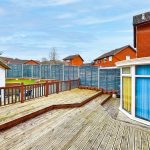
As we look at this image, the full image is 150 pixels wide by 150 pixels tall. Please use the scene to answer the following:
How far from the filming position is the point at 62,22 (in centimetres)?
3130

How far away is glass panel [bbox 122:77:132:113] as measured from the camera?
8.00 metres

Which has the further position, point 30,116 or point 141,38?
point 141,38

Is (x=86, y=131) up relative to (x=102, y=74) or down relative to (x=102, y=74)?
down

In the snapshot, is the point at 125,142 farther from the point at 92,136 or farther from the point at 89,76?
the point at 89,76

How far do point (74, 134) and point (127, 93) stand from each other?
→ 340cm

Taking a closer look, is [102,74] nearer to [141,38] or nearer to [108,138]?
[141,38]

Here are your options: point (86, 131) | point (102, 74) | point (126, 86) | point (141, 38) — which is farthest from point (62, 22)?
point (86, 131)

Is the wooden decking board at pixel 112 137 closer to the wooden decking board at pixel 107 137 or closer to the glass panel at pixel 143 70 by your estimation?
the wooden decking board at pixel 107 137

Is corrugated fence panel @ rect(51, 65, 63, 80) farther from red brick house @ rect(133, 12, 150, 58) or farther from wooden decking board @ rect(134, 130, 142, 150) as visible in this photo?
wooden decking board @ rect(134, 130, 142, 150)

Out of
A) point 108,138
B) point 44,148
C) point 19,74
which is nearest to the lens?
point 44,148

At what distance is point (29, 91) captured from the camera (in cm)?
1036

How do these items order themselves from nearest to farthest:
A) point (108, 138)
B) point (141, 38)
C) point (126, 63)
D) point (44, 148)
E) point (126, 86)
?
point (44, 148)
point (108, 138)
point (126, 63)
point (126, 86)
point (141, 38)

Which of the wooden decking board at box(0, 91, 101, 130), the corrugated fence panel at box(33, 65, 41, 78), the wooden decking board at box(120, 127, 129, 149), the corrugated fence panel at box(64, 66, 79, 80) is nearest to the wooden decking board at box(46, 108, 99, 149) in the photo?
the wooden decking board at box(120, 127, 129, 149)

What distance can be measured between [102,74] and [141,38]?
5.43m
